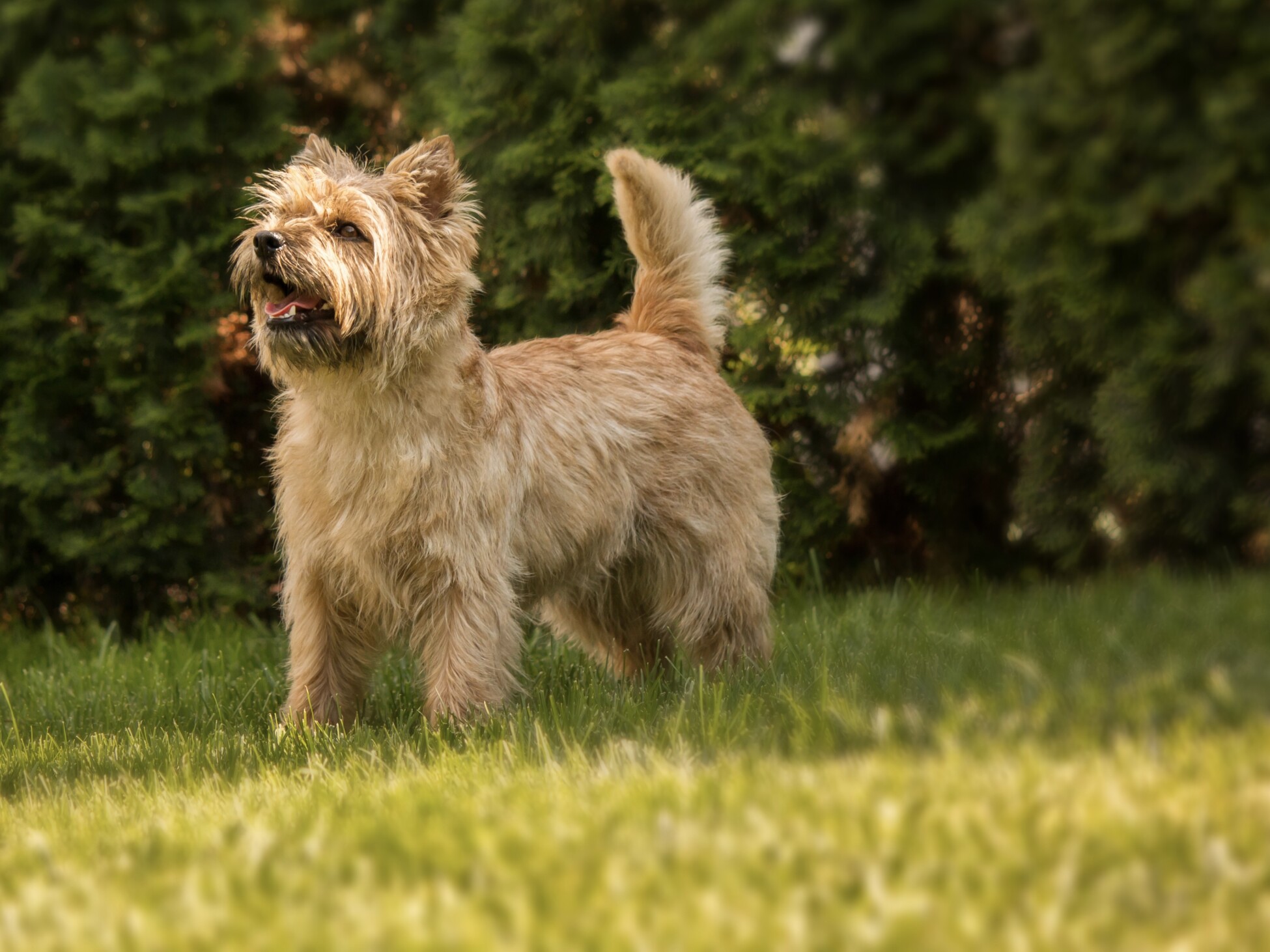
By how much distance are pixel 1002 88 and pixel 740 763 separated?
157 cm

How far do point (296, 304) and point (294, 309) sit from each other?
0.09 ft

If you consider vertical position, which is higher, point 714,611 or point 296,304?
point 296,304

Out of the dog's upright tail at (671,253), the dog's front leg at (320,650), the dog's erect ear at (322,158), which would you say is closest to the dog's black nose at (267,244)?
the dog's erect ear at (322,158)

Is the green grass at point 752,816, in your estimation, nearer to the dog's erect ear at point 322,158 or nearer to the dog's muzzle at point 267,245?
the dog's muzzle at point 267,245

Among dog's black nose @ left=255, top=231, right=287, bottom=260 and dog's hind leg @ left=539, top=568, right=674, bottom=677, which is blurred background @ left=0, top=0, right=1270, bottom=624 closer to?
dog's hind leg @ left=539, top=568, right=674, bottom=677

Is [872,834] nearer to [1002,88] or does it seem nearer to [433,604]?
[1002,88]

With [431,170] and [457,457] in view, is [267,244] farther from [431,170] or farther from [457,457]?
[457,457]

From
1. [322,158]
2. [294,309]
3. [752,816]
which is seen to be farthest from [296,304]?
[752,816]

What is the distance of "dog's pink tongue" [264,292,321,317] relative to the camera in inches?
153

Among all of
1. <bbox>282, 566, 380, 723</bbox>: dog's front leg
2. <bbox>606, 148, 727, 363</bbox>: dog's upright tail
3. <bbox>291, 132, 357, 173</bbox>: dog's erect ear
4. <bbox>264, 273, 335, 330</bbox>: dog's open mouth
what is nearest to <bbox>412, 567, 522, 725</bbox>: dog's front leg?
<bbox>282, 566, 380, 723</bbox>: dog's front leg

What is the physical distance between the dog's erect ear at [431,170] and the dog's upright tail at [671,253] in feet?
2.34

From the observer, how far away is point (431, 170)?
13.5 ft

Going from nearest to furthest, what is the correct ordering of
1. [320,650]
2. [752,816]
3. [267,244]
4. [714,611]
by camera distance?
[752,816], [267,244], [320,650], [714,611]

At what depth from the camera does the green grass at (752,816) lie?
76.0 inches
